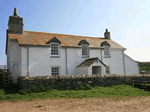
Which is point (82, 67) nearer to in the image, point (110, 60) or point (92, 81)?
point (92, 81)

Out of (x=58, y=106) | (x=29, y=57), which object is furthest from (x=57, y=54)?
(x=58, y=106)

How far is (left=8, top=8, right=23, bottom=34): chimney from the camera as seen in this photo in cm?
2028

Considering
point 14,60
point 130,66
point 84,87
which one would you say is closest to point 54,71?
point 14,60

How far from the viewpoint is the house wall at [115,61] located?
2440 cm

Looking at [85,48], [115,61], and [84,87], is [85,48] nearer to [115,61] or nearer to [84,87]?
[115,61]

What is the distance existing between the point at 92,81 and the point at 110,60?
32.2ft

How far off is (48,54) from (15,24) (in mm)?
6372

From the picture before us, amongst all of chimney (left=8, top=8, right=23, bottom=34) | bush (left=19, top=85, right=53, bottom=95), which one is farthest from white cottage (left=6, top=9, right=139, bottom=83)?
bush (left=19, top=85, right=53, bottom=95)

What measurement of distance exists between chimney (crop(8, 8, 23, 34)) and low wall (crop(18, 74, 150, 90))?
7977mm

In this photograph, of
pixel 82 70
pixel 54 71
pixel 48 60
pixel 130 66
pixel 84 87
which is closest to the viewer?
pixel 84 87

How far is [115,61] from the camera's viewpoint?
24953mm

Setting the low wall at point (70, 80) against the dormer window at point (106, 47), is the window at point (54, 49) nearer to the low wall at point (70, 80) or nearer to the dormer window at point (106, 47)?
the low wall at point (70, 80)

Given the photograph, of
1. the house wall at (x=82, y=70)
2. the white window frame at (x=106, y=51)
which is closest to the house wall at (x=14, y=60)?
the house wall at (x=82, y=70)

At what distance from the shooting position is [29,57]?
18.6m
